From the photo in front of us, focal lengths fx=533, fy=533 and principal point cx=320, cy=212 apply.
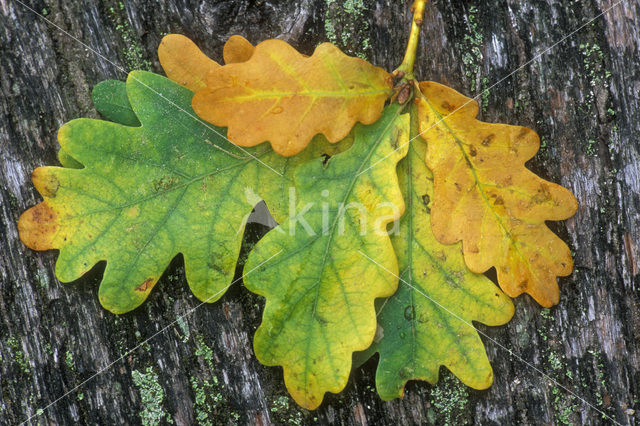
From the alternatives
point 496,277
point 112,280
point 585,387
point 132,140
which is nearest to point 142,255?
point 112,280

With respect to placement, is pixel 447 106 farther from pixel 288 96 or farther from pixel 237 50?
pixel 237 50

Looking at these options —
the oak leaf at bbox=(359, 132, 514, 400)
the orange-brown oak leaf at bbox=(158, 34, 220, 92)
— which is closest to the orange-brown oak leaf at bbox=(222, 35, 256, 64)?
the orange-brown oak leaf at bbox=(158, 34, 220, 92)

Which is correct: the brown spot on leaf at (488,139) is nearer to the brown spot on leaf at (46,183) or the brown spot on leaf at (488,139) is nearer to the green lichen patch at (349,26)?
the green lichen patch at (349,26)

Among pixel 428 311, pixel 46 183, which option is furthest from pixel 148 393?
pixel 428 311

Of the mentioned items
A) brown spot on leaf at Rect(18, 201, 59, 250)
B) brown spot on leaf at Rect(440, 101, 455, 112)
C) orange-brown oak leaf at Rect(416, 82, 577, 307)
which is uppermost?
brown spot on leaf at Rect(18, 201, 59, 250)

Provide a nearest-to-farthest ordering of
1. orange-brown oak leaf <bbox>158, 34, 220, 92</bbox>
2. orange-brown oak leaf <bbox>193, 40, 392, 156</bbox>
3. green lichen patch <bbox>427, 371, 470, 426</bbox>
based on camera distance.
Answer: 1. orange-brown oak leaf <bbox>193, 40, 392, 156</bbox>
2. orange-brown oak leaf <bbox>158, 34, 220, 92</bbox>
3. green lichen patch <bbox>427, 371, 470, 426</bbox>

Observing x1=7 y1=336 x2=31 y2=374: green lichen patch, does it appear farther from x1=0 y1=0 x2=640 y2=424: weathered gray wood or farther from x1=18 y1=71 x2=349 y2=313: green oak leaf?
x1=18 y1=71 x2=349 y2=313: green oak leaf

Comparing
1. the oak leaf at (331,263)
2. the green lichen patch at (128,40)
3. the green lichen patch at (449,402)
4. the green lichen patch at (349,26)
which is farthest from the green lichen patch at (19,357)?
the green lichen patch at (349,26)
